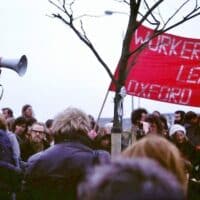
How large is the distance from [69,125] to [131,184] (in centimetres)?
301

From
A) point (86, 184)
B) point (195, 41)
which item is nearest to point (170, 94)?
point (195, 41)

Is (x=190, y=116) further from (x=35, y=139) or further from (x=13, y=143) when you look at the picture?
(x=13, y=143)

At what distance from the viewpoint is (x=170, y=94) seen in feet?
40.0

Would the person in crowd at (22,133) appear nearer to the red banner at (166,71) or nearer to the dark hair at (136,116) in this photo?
the dark hair at (136,116)

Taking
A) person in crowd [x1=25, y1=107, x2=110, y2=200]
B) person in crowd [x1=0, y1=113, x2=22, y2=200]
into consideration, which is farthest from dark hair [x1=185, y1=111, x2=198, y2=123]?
person in crowd [x1=25, y1=107, x2=110, y2=200]

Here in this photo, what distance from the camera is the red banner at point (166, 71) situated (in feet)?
39.8

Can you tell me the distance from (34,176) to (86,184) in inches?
116

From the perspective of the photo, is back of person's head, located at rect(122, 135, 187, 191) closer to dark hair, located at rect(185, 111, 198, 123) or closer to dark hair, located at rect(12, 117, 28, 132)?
dark hair, located at rect(12, 117, 28, 132)

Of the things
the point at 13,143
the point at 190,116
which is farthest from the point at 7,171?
the point at 190,116

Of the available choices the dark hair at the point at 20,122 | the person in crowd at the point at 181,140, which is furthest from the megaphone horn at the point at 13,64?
the person in crowd at the point at 181,140

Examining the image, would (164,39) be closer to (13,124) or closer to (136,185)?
(13,124)

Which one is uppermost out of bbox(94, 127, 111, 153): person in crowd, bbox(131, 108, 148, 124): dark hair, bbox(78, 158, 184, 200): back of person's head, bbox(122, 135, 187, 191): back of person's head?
bbox(78, 158, 184, 200): back of person's head

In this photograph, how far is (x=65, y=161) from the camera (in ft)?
13.5

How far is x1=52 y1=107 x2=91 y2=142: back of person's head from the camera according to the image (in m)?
4.23
